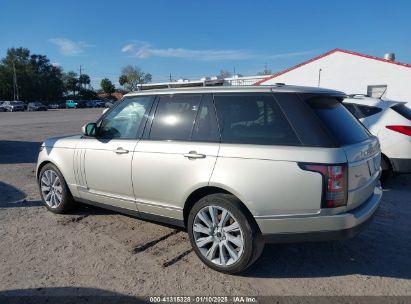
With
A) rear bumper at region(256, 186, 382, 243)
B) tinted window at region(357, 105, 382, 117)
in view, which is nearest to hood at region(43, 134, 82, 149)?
rear bumper at region(256, 186, 382, 243)

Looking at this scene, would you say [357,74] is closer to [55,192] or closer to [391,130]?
[391,130]

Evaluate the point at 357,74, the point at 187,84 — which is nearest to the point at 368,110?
the point at 187,84

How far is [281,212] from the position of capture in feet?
10.9

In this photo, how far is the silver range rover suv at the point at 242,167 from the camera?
10.7 feet

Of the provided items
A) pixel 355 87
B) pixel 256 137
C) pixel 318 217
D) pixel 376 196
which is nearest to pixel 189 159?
pixel 256 137

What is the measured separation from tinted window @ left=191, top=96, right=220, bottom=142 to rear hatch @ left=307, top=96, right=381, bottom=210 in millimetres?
963

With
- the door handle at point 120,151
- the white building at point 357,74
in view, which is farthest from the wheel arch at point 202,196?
the white building at point 357,74

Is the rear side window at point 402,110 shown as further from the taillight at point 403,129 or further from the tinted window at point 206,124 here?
the tinted window at point 206,124

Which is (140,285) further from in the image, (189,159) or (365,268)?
(365,268)

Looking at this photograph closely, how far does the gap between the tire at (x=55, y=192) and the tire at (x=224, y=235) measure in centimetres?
233

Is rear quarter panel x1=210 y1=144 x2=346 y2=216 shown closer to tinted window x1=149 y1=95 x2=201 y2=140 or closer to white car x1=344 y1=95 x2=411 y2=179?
tinted window x1=149 y1=95 x2=201 y2=140

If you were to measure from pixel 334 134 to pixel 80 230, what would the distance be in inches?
133

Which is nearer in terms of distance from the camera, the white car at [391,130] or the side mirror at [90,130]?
the side mirror at [90,130]

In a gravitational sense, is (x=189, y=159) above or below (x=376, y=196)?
above
